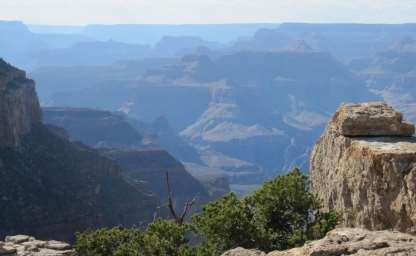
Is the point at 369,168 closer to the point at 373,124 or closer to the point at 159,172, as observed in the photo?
the point at 373,124

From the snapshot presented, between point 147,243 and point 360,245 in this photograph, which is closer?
point 360,245

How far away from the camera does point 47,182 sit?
90.2m

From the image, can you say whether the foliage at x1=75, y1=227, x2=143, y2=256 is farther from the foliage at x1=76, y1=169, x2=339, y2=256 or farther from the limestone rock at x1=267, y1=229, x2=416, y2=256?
the limestone rock at x1=267, y1=229, x2=416, y2=256

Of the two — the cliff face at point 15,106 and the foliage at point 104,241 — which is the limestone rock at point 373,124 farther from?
the cliff face at point 15,106

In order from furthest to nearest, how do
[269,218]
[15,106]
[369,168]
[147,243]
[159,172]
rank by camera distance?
1. [159,172]
2. [15,106]
3. [147,243]
4. [269,218]
5. [369,168]

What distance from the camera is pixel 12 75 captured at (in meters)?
112

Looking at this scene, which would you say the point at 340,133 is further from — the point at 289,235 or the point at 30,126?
the point at 30,126

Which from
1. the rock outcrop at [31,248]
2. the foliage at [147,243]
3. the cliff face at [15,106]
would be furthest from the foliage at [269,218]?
the cliff face at [15,106]

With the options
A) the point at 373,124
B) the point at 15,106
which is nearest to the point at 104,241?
the point at 373,124

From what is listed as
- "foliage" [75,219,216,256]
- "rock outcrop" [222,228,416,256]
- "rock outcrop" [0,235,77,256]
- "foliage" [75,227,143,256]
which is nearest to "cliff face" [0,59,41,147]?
"rock outcrop" [0,235,77,256]

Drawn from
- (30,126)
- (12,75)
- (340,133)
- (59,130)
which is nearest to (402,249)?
(340,133)

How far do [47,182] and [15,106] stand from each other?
59.4ft

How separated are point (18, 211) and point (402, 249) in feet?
236

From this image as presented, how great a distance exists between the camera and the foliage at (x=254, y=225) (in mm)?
26000
